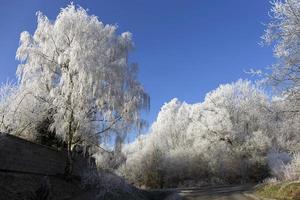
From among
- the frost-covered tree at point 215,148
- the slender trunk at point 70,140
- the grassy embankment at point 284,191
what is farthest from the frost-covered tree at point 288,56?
the frost-covered tree at point 215,148

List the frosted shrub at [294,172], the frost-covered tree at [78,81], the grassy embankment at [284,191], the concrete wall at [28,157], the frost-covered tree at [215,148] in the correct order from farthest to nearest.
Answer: the frost-covered tree at [215,148] < the frost-covered tree at [78,81] < the frosted shrub at [294,172] < the grassy embankment at [284,191] < the concrete wall at [28,157]

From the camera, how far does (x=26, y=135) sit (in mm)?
21891

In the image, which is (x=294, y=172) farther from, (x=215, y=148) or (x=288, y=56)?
(x=215, y=148)

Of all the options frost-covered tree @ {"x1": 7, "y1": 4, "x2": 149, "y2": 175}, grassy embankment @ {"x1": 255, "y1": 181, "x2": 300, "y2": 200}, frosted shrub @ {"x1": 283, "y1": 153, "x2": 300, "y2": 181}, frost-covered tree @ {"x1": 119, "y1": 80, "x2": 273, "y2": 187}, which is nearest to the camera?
grassy embankment @ {"x1": 255, "y1": 181, "x2": 300, "y2": 200}

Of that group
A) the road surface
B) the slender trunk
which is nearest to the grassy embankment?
the road surface

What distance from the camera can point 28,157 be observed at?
621 inches

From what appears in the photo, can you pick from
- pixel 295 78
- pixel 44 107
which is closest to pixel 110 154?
pixel 44 107

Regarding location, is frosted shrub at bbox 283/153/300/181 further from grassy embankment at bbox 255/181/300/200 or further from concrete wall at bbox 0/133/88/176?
concrete wall at bbox 0/133/88/176

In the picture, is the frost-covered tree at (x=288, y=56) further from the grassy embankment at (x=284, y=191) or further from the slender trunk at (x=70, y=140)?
Answer: the slender trunk at (x=70, y=140)

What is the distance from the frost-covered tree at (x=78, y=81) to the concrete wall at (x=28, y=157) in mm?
988

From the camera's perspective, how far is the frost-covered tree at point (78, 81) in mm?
19125

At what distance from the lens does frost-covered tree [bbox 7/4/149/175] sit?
1912 cm

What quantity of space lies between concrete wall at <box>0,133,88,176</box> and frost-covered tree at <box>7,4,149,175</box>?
99cm

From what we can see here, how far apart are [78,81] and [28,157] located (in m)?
5.01
